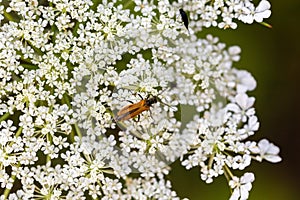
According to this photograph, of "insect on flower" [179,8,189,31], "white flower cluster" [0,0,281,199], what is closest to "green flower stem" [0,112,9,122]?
"white flower cluster" [0,0,281,199]

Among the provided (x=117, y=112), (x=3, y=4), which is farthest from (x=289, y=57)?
(x=3, y=4)

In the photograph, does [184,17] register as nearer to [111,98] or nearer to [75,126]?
[111,98]

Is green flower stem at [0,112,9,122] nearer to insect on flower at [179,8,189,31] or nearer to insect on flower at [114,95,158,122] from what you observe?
insect on flower at [114,95,158,122]

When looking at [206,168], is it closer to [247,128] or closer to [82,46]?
[247,128]

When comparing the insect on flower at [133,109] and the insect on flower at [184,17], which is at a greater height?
the insect on flower at [184,17]

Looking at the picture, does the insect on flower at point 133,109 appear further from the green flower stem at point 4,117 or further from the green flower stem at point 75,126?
the green flower stem at point 4,117

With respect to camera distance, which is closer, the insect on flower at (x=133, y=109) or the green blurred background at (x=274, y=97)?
the insect on flower at (x=133, y=109)

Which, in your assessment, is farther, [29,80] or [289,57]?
[289,57]

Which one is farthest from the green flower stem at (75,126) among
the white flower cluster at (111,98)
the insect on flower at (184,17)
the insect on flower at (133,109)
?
the insect on flower at (184,17)
